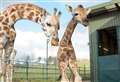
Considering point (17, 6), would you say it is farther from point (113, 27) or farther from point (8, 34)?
point (113, 27)

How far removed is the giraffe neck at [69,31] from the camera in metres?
11.4

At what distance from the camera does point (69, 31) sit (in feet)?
38.1

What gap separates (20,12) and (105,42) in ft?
16.0

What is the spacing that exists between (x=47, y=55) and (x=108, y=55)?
5011 millimetres

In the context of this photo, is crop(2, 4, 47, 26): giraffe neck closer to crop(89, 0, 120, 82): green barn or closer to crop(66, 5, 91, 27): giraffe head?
crop(66, 5, 91, 27): giraffe head

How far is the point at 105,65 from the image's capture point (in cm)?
1406

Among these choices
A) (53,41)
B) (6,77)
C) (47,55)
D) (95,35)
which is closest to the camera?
(53,41)

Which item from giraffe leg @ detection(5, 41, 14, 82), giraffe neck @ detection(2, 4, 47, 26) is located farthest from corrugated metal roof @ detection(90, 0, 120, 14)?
giraffe leg @ detection(5, 41, 14, 82)

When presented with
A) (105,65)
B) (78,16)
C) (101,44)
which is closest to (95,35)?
(101,44)

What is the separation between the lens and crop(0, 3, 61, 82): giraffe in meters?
10.6

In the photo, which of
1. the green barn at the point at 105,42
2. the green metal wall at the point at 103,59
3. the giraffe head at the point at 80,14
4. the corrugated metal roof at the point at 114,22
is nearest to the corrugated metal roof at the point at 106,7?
the green barn at the point at 105,42

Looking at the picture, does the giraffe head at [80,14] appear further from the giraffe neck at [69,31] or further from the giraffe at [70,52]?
the giraffe neck at [69,31]

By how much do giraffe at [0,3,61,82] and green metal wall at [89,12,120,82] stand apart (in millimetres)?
3706

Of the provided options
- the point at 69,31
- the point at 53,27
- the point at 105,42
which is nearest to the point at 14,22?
the point at 53,27
